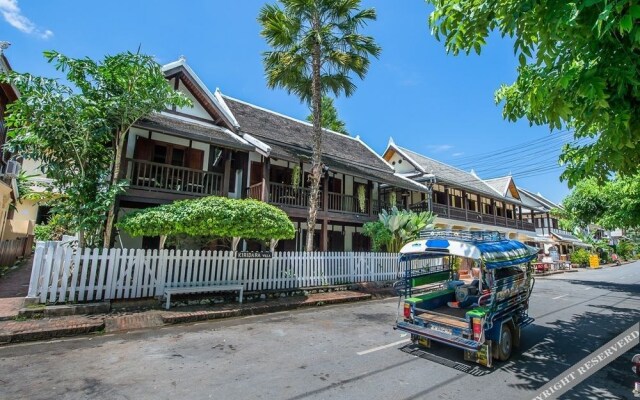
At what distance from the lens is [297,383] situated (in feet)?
14.7

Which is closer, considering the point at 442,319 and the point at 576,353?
the point at 442,319

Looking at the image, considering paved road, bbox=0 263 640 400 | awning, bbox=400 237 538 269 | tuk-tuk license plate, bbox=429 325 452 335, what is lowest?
paved road, bbox=0 263 640 400

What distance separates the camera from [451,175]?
96.7 feet

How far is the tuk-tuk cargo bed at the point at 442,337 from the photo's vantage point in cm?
503

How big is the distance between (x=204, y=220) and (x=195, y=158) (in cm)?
578

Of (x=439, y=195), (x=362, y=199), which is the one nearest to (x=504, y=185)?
(x=439, y=195)

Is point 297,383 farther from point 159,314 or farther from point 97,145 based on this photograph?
point 97,145

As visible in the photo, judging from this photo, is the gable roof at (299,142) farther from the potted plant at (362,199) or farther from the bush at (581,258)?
the bush at (581,258)

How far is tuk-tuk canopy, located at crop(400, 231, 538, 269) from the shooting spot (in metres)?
5.33

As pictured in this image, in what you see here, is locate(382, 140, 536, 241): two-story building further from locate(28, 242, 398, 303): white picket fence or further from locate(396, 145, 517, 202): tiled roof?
locate(28, 242, 398, 303): white picket fence

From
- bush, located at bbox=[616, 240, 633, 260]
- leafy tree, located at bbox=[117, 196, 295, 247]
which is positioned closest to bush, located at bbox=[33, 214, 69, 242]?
leafy tree, located at bbox=[117, 196, 295, 247]

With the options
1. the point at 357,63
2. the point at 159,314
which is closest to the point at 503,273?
the point at 159,314

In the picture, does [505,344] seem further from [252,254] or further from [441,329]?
[252,254]

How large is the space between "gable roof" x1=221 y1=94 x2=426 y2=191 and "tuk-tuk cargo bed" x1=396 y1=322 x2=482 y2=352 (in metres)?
9.16
